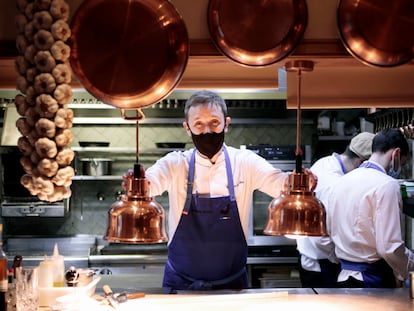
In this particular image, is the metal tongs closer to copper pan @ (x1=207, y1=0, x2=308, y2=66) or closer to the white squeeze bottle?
the white squeeze bottle

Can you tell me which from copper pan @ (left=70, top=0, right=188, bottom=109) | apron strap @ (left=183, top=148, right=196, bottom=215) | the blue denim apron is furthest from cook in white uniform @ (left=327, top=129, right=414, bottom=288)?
copper pan @ (left=70, top=0, right=188, bottom=109)

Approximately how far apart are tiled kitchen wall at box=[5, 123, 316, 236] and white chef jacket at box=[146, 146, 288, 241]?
2495 mm

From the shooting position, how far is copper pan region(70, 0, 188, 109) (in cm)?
208

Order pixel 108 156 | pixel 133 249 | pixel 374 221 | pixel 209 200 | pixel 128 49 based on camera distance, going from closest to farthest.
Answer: pixel 128 49
pixel 209 200
pixel 374 221
pixel 133 249
pixel 108 156

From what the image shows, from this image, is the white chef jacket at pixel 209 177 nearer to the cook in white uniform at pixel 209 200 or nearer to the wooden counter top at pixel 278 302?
the cook in white uniform at pixel 209 200

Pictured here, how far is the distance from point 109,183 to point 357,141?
291 cm

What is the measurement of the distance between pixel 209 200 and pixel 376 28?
1.71 meters

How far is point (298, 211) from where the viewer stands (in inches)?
82.6

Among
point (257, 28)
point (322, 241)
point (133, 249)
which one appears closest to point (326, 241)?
point (322, 241)

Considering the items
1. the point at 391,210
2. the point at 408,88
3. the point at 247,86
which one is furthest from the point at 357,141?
the point at 247,86

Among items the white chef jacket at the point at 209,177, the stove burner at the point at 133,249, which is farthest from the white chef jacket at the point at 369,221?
the stove burner at the point at 133,249

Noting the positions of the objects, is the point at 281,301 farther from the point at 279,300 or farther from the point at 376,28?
the point at 376,28

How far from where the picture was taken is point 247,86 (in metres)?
2.55

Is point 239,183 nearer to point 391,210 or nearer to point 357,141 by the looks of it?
point 391,210
